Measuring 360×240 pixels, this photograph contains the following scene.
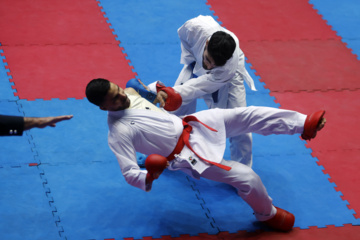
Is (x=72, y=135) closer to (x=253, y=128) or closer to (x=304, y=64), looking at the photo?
(x=253, y=128)

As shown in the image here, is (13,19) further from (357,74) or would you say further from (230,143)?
(357,74)

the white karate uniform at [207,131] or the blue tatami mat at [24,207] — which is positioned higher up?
the white karate uniform at [207,131]

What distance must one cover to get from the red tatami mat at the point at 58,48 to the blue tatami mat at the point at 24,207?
148 centimetres

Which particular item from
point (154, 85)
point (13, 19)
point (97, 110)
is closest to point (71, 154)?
point (97, 110)

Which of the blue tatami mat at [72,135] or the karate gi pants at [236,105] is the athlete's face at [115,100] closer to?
the karate gi pants at [236,105]

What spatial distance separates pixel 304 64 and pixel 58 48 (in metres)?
3.68

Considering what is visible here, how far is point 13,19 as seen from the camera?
901 cm

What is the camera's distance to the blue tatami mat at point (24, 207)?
5848 millimetres

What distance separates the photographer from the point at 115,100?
5.43 meters

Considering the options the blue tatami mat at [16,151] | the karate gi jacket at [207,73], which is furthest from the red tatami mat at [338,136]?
the blue tatami mat at [16,151]

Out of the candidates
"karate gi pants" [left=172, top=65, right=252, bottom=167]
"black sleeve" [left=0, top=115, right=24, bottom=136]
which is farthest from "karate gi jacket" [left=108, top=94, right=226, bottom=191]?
"black sleeve" [left=0, top=115, right=24, bottom=136]

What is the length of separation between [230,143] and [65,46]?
3106 mm

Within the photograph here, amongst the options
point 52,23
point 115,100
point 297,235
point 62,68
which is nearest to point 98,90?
point 115,100

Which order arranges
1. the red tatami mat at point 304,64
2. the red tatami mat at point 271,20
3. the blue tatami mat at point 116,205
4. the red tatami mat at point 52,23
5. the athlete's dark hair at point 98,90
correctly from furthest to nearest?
1. the red tatami mat at point 271,20
2. the red tatami mat at point 52,23
3. the red tatami mat at point 304,64
4. the blue tatami mat at point 116,205
5. the athlete's dark hair at point 98,90
